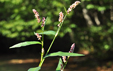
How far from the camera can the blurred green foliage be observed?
780 cm

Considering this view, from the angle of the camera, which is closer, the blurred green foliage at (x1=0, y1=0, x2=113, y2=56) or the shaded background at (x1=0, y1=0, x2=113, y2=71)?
the blurred green foliage at (x1=0, y1=0, x2=113, y2=56)

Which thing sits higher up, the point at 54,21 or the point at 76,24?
the point at 54,21

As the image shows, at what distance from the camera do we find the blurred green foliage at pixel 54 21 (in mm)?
7804

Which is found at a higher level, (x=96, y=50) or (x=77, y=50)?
(x=96, y=50)

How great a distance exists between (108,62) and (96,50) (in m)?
1.30

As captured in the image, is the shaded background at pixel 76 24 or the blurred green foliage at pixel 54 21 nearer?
the blurred green foliage at pixel 54 21

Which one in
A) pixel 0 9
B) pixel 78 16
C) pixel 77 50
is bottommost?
pixel 77 50

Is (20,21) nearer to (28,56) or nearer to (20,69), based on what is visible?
(20,69)

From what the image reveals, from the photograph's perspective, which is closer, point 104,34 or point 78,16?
point 104,34

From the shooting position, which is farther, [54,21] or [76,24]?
[76,24]

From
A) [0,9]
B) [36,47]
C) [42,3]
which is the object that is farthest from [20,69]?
[36,47]

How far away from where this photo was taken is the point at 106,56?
1073cm

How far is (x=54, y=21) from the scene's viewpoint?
8.53m

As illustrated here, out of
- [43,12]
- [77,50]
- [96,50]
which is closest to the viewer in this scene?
[43,12]
